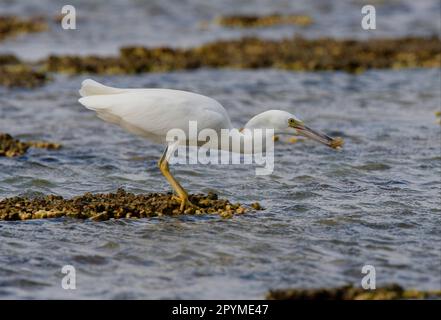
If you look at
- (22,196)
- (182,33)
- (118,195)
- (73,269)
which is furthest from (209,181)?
(182,33)

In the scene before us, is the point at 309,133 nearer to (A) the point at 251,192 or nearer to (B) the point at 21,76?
(A) the point at 251,192

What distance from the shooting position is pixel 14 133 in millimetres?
12836

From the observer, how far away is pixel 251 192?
984cm

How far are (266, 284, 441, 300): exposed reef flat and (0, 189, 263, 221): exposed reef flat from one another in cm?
219

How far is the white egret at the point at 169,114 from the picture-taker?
29.0 ft

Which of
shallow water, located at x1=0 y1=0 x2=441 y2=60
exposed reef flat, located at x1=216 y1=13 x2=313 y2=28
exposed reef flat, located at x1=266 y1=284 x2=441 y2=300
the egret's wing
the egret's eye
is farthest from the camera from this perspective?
exposed reef flat, located at x1=216 y1=13 x2=313 y2=28

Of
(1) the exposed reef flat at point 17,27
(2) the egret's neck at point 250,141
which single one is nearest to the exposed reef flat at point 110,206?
(2) the egret's neck at point 250,141

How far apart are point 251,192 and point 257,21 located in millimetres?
15514

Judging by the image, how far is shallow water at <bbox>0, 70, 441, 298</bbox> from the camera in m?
7.12

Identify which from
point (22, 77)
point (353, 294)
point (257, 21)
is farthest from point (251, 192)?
point (257, 21)

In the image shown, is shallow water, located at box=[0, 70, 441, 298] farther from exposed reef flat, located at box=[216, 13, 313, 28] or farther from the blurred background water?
exposed reef flat, located at box=[216, 13, 313, 28]

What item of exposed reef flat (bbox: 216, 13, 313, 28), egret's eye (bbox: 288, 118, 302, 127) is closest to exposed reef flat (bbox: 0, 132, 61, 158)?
egret's eye (bbox: 288, 118, 302, 127)

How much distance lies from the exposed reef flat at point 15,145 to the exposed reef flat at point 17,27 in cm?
1114
